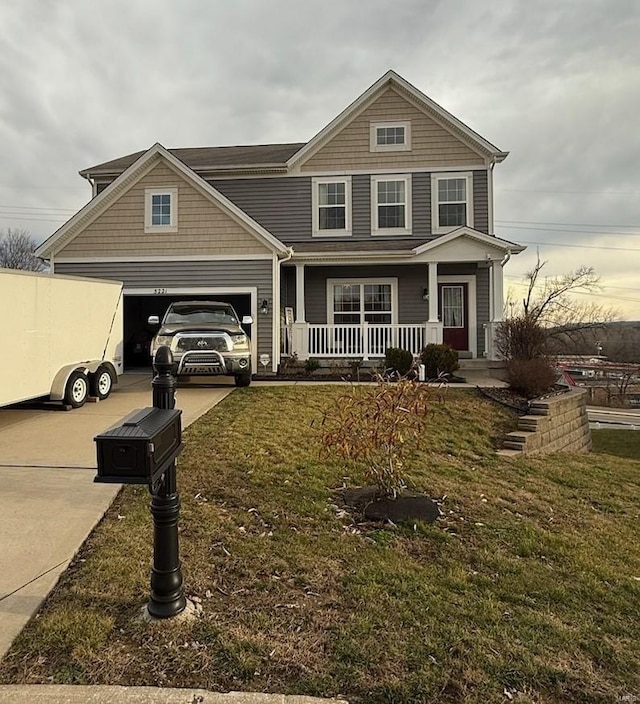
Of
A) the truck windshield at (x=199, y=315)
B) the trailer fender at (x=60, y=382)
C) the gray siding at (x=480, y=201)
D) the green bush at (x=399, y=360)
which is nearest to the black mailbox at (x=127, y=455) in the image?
the trailer fender at (x=60, y=382)

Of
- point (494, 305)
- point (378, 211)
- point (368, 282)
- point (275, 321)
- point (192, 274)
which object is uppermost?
point (378, 211)

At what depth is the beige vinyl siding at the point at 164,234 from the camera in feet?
40.0

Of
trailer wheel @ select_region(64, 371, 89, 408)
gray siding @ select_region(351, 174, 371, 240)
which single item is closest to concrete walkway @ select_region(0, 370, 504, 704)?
trailer wheel @ select_region(64, 371, 89, 408)

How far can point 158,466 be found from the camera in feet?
7.43

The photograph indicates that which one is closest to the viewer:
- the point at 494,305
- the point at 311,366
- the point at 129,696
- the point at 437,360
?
Result: the point at 129,696

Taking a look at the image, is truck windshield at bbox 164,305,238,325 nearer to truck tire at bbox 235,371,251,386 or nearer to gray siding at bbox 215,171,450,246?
truck tire at bbox 235,371,251,386

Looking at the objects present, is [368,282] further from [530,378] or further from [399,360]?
[530,378]

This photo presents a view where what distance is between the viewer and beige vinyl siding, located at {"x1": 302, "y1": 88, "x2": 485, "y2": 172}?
15.0m

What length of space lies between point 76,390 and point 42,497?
13.9 feet

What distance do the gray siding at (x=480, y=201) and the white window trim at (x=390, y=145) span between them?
2.41m

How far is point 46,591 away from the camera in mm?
2785

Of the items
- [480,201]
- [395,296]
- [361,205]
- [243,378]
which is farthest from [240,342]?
[480,201]

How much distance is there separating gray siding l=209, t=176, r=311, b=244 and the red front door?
4.95 m

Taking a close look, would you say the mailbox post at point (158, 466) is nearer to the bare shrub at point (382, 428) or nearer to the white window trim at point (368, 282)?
the bare shrub at point (382, 428)
